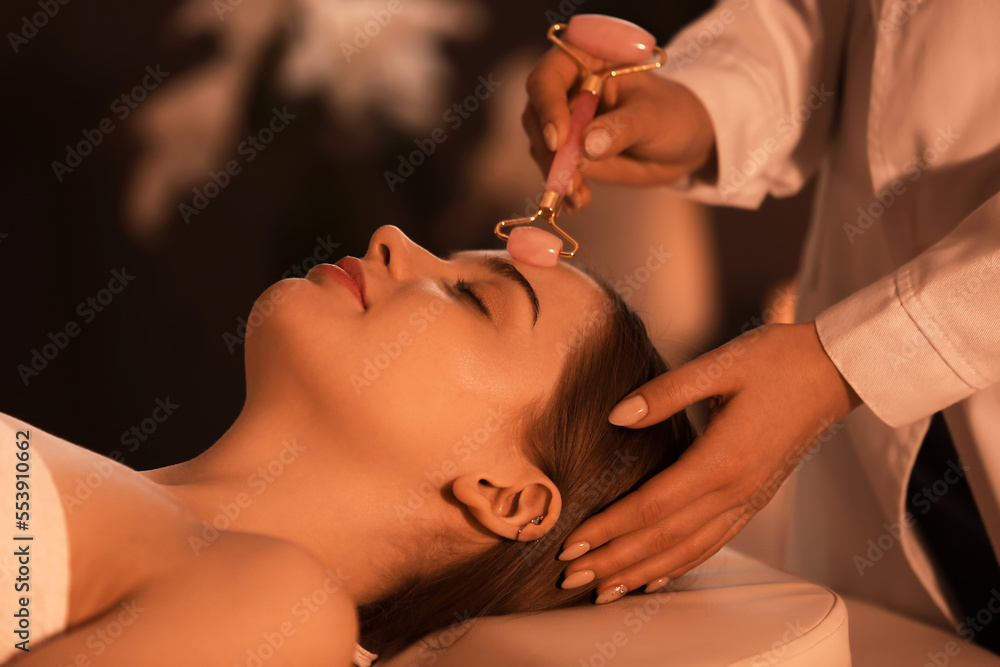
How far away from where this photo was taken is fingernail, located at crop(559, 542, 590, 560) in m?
0.85

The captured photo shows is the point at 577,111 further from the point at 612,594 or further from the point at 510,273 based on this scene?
the point at 612,594

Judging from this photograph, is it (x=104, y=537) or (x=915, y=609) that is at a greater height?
(x=104, y=537)

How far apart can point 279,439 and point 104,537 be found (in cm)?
22

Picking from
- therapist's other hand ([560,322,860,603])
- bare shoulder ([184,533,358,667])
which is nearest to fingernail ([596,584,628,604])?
therapist's other hand ([560,322,860,603])

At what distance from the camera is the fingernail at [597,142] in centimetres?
100

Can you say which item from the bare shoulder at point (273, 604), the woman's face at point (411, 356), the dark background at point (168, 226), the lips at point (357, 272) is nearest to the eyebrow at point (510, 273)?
the woman's face at point (411, 356)

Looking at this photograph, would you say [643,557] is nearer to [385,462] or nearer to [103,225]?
[385,462]

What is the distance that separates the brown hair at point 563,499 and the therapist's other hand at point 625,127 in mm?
246

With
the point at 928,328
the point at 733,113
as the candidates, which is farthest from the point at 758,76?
the point at 928,328

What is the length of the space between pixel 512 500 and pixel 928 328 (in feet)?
1.60

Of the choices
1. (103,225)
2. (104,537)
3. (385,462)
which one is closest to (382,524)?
(385,462)

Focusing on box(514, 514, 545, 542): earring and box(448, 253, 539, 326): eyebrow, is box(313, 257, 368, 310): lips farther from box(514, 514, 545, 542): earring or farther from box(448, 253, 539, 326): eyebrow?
box(514, 514, 545, 542): earring

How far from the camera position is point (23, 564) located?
70cm

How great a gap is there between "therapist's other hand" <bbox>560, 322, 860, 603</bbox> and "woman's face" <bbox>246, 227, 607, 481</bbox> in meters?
0.14
